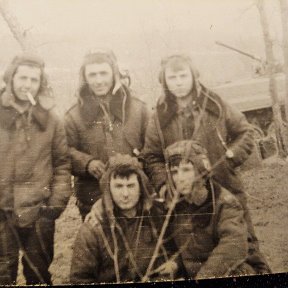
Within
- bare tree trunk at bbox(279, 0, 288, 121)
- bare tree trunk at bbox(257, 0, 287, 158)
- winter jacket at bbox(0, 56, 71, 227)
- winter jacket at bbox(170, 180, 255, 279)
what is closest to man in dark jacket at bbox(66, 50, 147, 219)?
winter jacket at bbox(0, 56, 71, 227)

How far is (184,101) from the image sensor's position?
375 cm

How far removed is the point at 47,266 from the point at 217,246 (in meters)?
1.41

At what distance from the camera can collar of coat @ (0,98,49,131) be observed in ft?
12.0

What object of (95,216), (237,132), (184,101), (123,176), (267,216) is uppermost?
(184,101)

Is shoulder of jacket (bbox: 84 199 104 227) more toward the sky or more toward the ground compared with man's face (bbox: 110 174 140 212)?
more toward the ground

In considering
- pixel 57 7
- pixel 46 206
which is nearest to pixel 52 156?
pixel 46 206

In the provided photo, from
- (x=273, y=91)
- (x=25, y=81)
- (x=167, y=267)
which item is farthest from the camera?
(x=273, y=91)

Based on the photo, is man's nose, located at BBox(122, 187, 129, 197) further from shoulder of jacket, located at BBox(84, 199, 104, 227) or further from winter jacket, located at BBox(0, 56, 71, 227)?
winter jacket, located at BBox(0, 56, 71, 227)

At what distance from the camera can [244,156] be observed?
3752 millimetres

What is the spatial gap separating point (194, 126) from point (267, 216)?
3.17 ft

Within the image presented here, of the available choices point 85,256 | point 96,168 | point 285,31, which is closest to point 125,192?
point 96,168

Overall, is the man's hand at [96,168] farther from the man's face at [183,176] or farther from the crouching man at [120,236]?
the man's face at [183,176]

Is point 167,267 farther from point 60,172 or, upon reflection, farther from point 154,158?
point 60,172

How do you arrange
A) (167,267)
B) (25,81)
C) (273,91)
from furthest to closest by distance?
(273,91)
(167,267)
(25,81)
